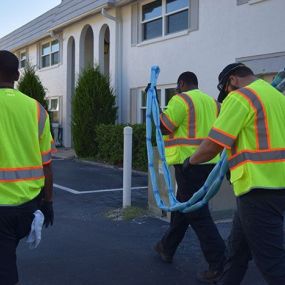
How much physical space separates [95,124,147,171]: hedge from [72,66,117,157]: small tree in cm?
43

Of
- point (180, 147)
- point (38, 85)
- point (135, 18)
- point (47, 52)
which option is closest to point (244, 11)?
point (135, 18)

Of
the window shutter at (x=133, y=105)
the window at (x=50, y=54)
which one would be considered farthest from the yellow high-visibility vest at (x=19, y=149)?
the window at (x=50, y=54)

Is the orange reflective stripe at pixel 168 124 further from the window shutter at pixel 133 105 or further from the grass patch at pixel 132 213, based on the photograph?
the window shutter at pixel 133 105

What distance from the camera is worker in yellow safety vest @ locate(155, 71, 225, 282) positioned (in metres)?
4.83

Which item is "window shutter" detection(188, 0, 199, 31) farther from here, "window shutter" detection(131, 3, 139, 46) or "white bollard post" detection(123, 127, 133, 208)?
"white bollard post" detection(123, 127, 133, 208)

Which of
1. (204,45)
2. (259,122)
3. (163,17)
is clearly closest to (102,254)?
(259,122)

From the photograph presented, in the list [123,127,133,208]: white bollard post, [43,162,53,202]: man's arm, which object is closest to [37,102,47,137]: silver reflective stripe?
[43,162,53,202]: man's arm

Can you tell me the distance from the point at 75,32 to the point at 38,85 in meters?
2.53

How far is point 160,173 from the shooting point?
24.7 feet

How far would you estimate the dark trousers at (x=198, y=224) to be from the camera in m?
4.82

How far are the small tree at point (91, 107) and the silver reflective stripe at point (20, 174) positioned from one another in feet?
39.7

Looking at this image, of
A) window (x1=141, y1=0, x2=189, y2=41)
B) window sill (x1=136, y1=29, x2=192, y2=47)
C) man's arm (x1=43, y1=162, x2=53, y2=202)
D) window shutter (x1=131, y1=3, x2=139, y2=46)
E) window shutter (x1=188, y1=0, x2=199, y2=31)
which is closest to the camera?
man's arm (x1=43, y1=162, x2=53, y2=202)

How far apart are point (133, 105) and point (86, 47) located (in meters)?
5.18

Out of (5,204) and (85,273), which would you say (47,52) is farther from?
(5,204)
